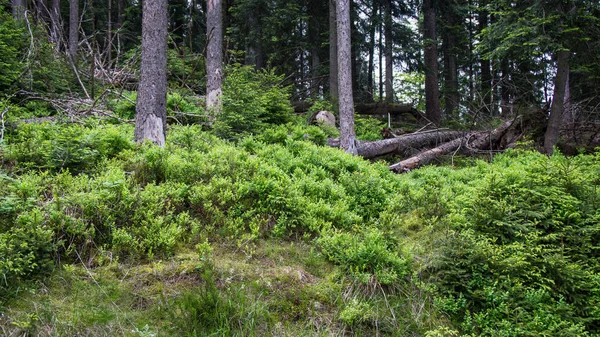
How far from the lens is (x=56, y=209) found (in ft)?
14.1

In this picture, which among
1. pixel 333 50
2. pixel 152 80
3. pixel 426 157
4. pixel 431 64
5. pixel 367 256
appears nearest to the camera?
pixel 367 256

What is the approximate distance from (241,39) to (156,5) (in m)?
11.6

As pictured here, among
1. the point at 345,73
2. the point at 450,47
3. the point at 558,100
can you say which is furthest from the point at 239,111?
the point at 450,47

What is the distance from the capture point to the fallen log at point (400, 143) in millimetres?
10930

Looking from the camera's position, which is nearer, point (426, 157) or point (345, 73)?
point (345, 73)

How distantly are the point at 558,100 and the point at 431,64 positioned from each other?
686 cm

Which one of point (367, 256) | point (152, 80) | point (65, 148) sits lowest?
point (367, 256)

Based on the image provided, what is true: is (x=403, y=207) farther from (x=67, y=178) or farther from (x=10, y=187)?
(x=10, y=187)

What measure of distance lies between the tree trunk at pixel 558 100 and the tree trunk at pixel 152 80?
9.55 m

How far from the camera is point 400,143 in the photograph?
11617 millimetres

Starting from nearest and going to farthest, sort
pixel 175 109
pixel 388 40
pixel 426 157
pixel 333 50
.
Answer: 1. pixel 175 109
2. pixel 426 157
3. pixel 333 50
4. pixel 388 40

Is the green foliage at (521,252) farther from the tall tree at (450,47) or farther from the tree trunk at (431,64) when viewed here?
the tall tree at (450,47)

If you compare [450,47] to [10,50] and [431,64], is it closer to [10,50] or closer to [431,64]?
[431,64]

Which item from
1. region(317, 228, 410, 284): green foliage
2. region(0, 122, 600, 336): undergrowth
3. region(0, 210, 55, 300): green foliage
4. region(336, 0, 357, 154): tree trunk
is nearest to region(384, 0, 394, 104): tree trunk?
region(336, 0, 357, 154): tree trunk
